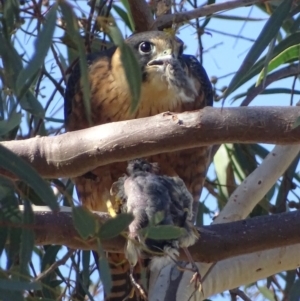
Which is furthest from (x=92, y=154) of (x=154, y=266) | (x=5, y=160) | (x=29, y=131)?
(x=29, y=131)

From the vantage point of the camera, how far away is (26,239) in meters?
1.96

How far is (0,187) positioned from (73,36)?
73 centimetres

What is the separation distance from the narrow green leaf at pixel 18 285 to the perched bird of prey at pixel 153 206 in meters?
0.31

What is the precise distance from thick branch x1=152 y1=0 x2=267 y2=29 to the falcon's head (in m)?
0.08

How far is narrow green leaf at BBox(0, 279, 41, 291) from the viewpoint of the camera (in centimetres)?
171

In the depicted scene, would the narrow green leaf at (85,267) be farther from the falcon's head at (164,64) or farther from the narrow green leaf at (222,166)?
the narrow green leaf at (222,166)

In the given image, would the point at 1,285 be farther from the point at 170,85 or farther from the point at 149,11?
the point at 149,11

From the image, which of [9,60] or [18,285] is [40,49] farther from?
[18,285]

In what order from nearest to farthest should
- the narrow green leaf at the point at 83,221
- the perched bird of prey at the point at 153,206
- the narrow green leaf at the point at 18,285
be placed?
the narrow green leaf at the point at 83,221, the narrow green leaf at the point at 18,285, the perched bird of prey at the point at 153,206

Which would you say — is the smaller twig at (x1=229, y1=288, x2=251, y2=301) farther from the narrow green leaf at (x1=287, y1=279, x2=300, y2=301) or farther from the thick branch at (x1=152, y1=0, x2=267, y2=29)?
the thick branch at (x1=152, y1=0, x2=267, y2=29)

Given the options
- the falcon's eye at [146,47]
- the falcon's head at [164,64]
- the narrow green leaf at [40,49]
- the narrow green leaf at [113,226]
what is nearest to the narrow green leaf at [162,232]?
the narrow green leaf at [113,226]

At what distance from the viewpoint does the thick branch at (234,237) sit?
2.21 m

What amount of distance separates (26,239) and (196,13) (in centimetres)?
126

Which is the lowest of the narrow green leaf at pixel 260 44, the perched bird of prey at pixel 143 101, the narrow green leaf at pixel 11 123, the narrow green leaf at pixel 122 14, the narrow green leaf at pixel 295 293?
the narrow green leaf at pixel 295 293
